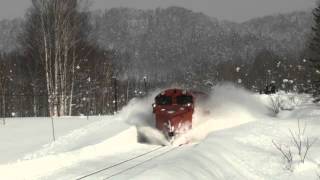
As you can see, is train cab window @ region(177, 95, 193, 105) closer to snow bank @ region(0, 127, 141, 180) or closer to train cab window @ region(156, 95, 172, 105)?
train cab window @ region(156, 95, 172, 105)

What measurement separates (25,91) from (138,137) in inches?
1980

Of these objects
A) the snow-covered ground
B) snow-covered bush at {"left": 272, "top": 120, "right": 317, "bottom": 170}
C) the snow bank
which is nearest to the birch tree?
the snow-covered ground

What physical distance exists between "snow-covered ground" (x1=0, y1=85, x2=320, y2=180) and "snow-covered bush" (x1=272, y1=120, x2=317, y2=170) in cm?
12

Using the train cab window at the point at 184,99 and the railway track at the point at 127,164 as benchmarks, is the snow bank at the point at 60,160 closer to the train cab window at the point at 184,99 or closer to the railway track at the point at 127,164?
the railway track at the point at 127,164

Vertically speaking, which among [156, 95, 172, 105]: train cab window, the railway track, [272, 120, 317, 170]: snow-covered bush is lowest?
[272, 120, 317, 170]: snow-covered bush

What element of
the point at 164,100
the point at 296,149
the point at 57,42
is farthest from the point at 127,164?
the point at 57,42

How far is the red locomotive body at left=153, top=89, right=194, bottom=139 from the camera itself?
76.6 feet

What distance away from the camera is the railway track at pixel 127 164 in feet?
48.1

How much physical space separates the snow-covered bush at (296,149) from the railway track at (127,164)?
4.51m

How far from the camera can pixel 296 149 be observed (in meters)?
22.8

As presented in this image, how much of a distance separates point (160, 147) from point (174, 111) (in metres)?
1.94

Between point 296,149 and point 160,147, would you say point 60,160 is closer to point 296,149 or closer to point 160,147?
point 160,147

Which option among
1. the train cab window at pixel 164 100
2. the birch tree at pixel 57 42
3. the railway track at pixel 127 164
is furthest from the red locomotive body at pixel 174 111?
the birch tree at pixel 57 42

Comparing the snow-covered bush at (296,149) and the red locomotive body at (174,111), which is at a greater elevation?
the red locomotive body at (174,111)
